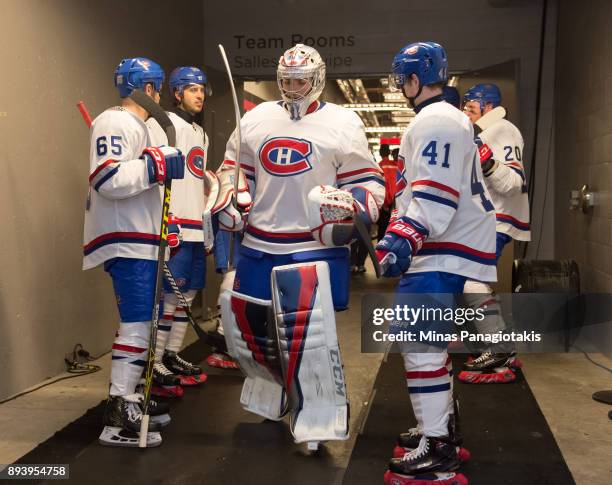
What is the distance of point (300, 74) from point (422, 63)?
0.52 meters

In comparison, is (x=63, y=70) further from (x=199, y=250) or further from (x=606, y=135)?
(x=606, y=135)

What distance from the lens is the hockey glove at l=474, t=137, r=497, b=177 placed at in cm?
379

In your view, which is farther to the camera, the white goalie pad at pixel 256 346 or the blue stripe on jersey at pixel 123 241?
the blue stripe on jersey at pixel 123 241

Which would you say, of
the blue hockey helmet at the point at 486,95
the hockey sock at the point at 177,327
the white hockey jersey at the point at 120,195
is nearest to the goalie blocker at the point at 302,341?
the white hockey jersey at the point at 120,195

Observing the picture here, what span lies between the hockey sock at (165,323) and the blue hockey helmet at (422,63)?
177 cm

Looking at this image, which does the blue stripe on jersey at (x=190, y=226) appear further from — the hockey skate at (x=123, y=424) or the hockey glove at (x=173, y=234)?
the hockey skate at (x=123, y=424)

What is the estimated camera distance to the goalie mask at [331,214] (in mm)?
2561

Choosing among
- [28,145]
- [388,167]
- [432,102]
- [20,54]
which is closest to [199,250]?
[28,145]

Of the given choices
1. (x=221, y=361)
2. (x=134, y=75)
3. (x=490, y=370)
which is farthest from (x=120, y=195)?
(x=490, y=370)

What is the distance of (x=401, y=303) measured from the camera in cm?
251

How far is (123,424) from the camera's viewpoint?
9.46ft

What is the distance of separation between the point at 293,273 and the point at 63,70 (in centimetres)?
215

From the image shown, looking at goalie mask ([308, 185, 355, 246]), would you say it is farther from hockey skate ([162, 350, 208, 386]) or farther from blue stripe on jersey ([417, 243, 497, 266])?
hockey skate ([162, 350, 208, 386])

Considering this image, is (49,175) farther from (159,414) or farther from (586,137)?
(586,137)
